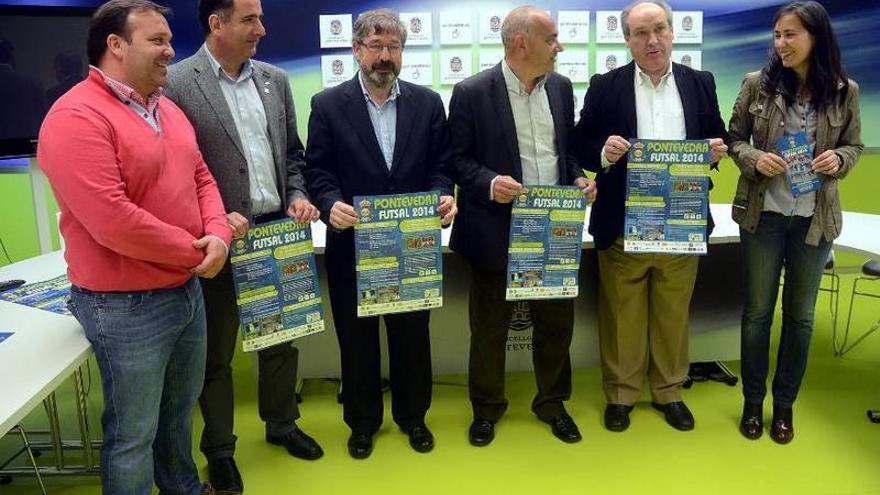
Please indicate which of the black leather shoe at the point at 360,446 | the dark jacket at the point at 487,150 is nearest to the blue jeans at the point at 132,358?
the black leather shoe at the point at 360,446

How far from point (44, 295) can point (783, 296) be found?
3042mm

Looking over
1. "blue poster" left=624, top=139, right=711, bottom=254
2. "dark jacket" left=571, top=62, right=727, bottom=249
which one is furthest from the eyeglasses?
"blue poster" left=624, top=139, right=711, bottom=254

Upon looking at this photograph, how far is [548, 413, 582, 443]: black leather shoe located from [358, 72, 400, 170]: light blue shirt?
1420 mm

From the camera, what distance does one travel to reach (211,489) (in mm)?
2619

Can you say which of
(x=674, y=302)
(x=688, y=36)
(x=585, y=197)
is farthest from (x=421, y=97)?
(x=688, y=36)

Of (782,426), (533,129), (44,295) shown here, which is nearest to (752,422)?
(782,426)

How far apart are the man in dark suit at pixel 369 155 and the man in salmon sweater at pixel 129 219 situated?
0.62 m

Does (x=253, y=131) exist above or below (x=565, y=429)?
above

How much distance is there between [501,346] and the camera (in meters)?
2.96

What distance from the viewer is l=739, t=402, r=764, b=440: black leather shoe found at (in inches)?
117

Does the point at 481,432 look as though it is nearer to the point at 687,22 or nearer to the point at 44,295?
the point at 44,295

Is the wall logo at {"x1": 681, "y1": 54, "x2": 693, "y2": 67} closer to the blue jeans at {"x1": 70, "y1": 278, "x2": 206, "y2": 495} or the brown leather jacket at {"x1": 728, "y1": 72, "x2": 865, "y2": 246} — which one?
the brown leather jacket at {"x1": 728, "y1": 72, "x2": 865, "y2": 246}

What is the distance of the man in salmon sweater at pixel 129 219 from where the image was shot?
1.69 meters

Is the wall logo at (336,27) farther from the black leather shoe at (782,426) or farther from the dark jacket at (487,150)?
the black leather shoe at (782,426)
